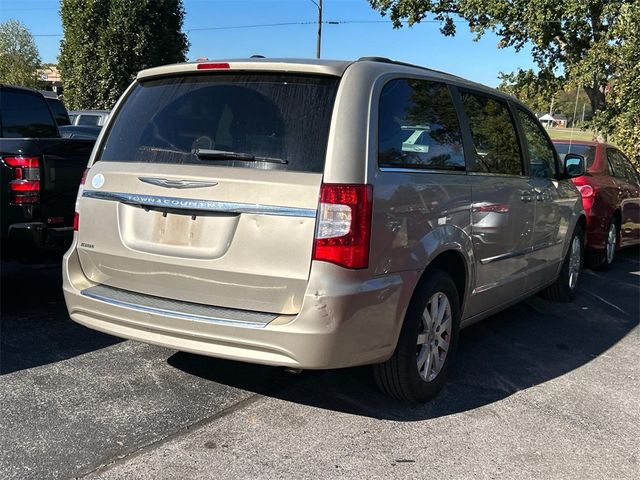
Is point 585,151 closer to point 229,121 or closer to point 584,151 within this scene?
point 584,151

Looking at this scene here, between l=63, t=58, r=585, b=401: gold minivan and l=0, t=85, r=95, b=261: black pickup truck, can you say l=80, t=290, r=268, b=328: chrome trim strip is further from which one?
l=0, t=85, r=95, b=261: black pickup truck

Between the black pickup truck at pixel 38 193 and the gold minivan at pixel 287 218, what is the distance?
4.07ft

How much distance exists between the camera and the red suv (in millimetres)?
7555

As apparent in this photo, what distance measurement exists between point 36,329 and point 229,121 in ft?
8.30

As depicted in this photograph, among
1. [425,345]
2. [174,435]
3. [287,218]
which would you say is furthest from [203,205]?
[425,345]

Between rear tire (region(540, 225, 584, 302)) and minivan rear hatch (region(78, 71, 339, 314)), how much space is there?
3.96 meters

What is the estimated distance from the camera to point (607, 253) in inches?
319

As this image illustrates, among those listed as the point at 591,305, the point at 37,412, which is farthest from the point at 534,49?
the point at 37,412

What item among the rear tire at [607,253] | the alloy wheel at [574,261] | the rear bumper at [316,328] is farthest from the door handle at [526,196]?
the rear tire at [607,253]

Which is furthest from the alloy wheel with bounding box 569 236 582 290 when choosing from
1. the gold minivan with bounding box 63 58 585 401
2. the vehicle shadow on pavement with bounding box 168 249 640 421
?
the gold minivan with bounding box 63 58 585 401

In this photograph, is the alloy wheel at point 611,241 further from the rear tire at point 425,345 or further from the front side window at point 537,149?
the rear tire at point 425,345

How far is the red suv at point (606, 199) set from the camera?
24.8ft

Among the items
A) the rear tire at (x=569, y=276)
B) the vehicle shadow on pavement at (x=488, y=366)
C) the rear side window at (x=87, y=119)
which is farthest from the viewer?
the rear side window at (x=87, y=119)

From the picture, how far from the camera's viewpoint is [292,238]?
117 inches
